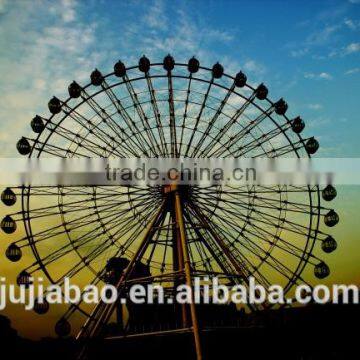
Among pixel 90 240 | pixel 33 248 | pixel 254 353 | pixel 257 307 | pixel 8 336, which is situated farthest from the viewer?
pixel 8 336

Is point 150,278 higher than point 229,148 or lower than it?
lower

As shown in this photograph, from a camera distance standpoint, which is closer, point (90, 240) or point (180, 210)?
point (180, 210)

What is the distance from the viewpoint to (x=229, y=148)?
731 inches

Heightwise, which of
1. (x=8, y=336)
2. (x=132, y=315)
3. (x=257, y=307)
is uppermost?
(x=257, y=307)

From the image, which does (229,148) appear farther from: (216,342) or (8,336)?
(8,336)

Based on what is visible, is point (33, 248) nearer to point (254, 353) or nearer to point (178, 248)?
point (178, 248)

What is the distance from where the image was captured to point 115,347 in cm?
1402

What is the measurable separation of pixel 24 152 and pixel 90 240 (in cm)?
489

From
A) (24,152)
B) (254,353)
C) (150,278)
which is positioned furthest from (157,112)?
(254,353)

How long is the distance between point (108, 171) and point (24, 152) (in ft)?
12.2

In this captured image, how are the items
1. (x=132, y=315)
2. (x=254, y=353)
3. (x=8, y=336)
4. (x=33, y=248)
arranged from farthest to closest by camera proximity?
(x=8, y=336) < (x=132, y=315) < (x=33, y=248) < (x=254, y=353)

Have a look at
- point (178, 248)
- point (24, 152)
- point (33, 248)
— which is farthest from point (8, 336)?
point (178, 248)

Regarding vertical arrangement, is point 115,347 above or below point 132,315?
above

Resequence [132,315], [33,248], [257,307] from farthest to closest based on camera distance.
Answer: [132,315]
[33,248]
[257,307]
